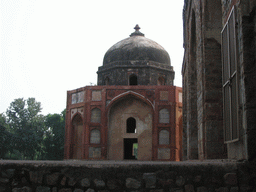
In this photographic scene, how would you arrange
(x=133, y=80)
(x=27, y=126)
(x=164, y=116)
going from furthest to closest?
(x=27, y=126) < (x=133, y=80) < (x=164, y=116)

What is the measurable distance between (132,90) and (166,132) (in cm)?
255

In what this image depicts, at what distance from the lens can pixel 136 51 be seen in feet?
60.5

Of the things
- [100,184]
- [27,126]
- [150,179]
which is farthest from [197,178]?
[27,126]

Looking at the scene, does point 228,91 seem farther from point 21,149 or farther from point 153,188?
point 21,149

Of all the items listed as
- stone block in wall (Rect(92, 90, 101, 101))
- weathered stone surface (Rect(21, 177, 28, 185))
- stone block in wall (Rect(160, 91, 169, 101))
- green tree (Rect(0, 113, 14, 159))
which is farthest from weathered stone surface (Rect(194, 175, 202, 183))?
green tree (Rect(0, 113, 14, 159))

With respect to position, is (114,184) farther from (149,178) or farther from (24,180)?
(24,180)

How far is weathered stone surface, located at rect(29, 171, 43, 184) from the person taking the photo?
3.09 m

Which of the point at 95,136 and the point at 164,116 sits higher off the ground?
the point at 164,116

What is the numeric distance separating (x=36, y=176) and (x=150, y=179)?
1.07 m

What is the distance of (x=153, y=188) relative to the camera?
3014mm

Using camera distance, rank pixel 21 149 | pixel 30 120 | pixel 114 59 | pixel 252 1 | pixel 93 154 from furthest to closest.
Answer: pixel 30 120, pixel 21 149, pixel 114 59, pixel 93 154, pixel 252 1

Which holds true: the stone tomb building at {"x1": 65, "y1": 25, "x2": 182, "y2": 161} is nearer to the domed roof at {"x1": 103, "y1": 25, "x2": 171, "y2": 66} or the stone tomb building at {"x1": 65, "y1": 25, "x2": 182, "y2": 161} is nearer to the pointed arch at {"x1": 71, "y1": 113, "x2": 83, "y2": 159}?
the pointed arch at {"x1": 71, "y1": 113, "x2": 83, "y2": 159}


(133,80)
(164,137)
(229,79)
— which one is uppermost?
(133,80)

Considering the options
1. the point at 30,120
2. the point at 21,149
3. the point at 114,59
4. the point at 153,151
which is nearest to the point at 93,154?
the point at 153,151
